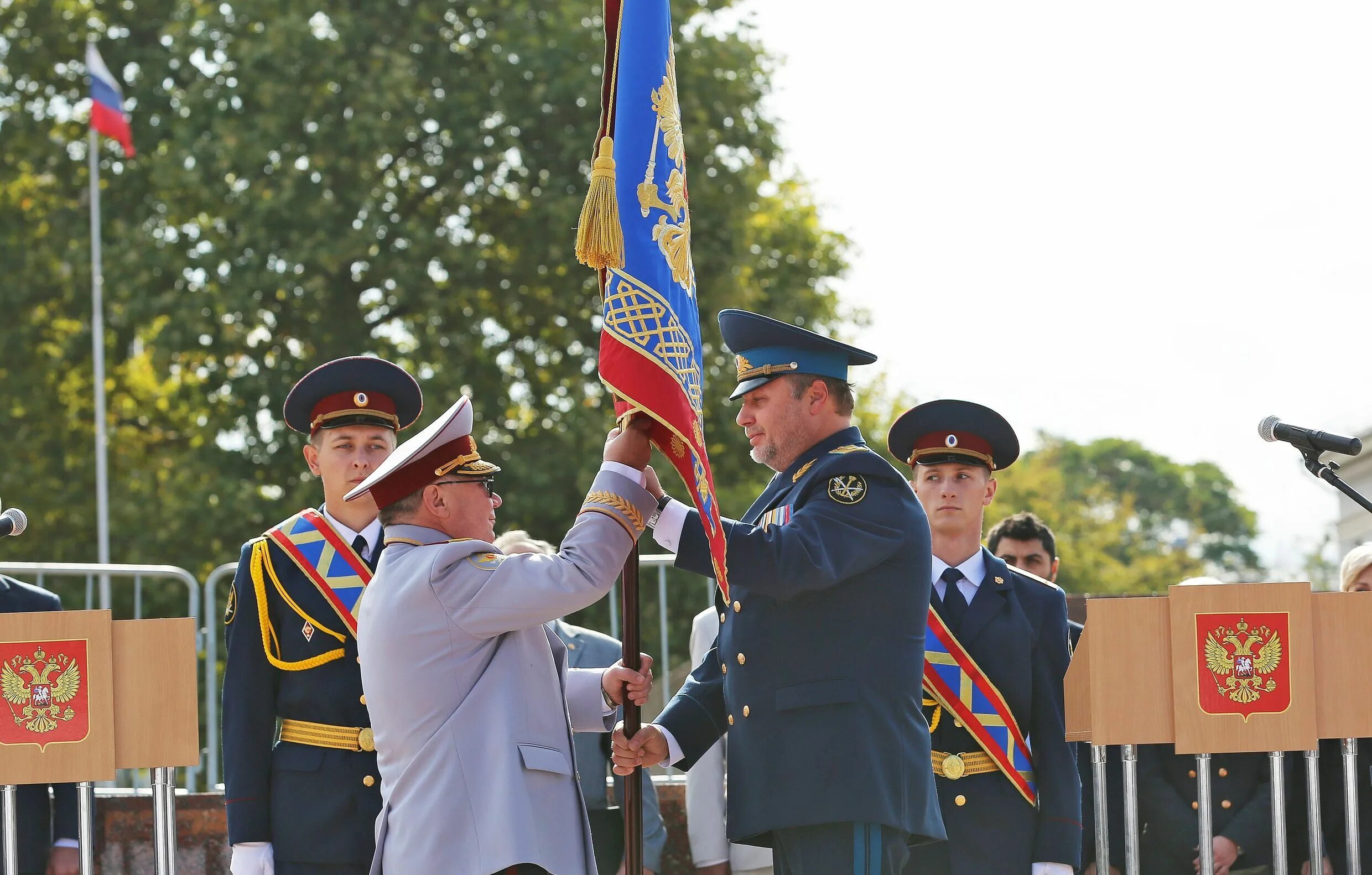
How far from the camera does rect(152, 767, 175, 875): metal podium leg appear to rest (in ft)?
15.8

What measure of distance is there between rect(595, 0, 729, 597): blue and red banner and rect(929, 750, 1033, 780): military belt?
1132 millimetres

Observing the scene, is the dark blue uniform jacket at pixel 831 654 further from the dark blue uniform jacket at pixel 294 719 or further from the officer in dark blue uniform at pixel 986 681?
the dark blue uniform jacket at pixel 294 719

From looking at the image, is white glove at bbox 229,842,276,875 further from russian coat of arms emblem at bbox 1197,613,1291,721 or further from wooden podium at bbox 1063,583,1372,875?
russian coat of arms emblem at bbox 1197,613,1291,721

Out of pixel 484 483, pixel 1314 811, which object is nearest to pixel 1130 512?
pixel 1314 811

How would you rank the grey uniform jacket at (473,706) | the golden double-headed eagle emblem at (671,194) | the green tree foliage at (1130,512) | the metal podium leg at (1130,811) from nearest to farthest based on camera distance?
the grey uniform jacket at (473,706) < the golden double-headed eagle emblem at (671,194) < the metal podium leg at (1130,811) < the green tree foliage at (1130,512)

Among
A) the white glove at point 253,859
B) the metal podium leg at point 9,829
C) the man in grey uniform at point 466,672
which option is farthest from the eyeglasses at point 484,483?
the metal podium leg at point 9,829

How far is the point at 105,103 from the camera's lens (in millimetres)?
16797

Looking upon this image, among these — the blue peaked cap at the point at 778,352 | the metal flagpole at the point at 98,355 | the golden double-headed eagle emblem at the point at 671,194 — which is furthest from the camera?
the metal flagpole at the point at 98,355

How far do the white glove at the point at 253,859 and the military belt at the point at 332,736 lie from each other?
1.04 feet

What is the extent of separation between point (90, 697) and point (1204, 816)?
337 cm

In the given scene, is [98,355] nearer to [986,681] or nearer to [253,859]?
[253,859]

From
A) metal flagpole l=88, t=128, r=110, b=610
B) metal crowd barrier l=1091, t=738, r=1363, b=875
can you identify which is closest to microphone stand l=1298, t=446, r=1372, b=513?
metal crowd barrier l=1091, t=738, r=1363, b=875

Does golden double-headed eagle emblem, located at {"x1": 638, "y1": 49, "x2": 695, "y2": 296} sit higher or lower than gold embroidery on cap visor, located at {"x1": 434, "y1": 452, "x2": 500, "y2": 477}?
higher

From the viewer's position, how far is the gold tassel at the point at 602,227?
417cm
